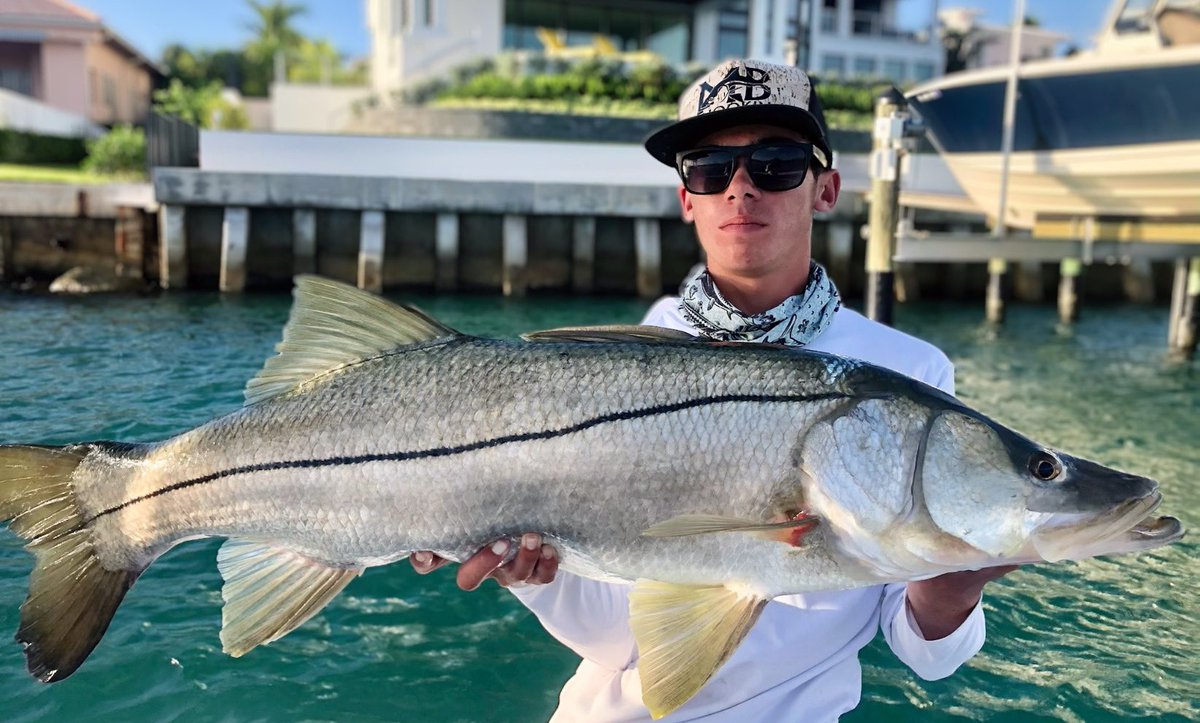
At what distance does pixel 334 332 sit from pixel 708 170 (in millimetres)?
1095

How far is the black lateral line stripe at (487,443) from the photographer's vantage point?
199 cm

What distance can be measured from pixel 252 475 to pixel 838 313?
5.28 ft

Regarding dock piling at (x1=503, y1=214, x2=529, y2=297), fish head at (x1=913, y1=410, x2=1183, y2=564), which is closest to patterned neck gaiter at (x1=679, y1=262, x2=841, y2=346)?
fish head at (x1=913, y1=410, x2=1183, y2=564)

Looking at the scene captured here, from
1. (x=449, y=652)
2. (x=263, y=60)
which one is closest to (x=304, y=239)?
(x=449, y=652)

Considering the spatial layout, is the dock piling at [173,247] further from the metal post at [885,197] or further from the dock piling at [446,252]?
the metal post at [885,197]

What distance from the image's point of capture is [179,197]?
1427cm

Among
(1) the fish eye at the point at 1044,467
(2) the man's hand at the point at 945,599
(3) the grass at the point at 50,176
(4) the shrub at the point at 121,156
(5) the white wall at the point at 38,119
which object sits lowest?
(2) the man's hand at the point at 945,599

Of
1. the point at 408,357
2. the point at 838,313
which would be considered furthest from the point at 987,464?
the point at 408,357

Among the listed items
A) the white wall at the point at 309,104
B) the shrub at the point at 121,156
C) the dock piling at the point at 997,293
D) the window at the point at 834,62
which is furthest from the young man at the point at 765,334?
the window at the point at 834,62

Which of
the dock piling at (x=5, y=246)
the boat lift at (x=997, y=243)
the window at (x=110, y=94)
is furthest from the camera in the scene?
the window at (x=110, y=94)

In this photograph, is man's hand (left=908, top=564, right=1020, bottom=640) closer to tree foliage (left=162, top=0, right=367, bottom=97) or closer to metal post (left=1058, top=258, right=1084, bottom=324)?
metal post (left=1058, top=258, right=1084, bottom=324)

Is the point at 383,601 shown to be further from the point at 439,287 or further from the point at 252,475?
the point at 439,287

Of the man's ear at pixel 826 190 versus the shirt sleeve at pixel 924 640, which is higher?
the man's ear at pixel 826 190

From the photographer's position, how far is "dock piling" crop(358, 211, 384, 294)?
47.5 ft
